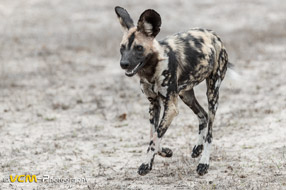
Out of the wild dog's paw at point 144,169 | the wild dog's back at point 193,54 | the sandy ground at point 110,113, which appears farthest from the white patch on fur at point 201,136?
the wild dog's paw at point 144,169

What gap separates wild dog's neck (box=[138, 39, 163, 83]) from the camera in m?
4.77

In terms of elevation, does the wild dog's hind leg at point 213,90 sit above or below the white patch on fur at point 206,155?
above

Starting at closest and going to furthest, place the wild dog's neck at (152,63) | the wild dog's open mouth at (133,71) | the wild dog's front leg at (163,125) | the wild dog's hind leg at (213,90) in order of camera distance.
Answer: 1. the wild dog's open mouth at (133,71)
2. the wild dog's neck at (152,63)
3. the wild dog's front leg at (163,125)
4. the wild dog's hind leg at (213,90)

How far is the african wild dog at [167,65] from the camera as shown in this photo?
468 cm

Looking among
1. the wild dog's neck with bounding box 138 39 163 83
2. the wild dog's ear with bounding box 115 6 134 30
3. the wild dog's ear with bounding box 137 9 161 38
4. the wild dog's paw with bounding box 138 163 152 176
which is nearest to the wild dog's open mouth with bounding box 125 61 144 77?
the wild dog's neck with bounding box 138 39 163 83

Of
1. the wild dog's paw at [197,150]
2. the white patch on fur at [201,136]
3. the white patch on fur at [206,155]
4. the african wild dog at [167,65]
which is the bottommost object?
the wild dog's paw at [197,150]

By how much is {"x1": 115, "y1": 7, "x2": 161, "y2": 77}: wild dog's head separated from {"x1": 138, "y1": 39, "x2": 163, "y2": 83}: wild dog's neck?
2 centimetres

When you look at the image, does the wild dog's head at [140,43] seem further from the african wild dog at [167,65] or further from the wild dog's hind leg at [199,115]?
the wild dog's hind leg at [199,115]

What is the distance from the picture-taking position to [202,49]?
17.4 ft

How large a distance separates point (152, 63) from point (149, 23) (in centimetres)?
38

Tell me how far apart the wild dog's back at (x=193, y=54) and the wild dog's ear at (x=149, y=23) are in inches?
11.9

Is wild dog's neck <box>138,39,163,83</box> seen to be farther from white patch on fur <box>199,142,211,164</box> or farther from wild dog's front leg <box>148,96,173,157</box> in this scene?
white patch on fur <box>199,142,211,164</box>

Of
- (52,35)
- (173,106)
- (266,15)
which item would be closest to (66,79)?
(52,35)

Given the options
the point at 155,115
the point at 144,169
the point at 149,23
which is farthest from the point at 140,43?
the point at 144,169
